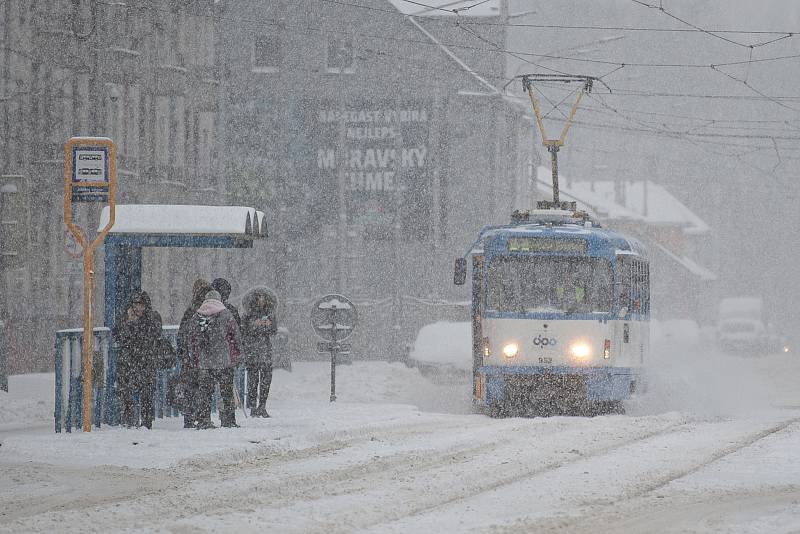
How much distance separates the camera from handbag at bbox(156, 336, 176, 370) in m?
15.7

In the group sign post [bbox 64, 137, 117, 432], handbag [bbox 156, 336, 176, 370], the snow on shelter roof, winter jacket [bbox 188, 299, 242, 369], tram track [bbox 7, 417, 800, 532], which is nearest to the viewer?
tram track [bbox 7, 417, 800, 532]

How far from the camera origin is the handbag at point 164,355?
15.7 meters

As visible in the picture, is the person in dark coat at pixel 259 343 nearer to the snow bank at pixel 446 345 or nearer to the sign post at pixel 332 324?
the sign post at pixel 332 324

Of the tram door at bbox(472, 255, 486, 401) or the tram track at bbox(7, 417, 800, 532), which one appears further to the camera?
the tram door at bbox(472, 255, 486, 401)

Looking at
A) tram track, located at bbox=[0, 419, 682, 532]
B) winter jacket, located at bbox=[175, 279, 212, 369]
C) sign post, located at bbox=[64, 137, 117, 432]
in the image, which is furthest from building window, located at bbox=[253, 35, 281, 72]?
sign post, located at bbox=[64, 137, 117, 432]

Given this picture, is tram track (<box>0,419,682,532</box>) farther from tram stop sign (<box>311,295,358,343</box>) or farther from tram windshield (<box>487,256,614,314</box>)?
tram stop sign (<box>311,295,358,343</box>)

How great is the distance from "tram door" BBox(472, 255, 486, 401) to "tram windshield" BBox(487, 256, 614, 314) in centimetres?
17

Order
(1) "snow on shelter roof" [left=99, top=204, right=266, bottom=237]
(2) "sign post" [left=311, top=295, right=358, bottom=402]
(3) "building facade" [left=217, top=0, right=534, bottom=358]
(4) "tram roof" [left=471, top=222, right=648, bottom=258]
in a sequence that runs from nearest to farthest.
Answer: (1) "snow on shelter roof" [left=99, top=204, right=266, bottom=237] < (4) "tram roof" [left=471, top=222, right=648, bottom=258] < (2) "sign post" [left=311, top=295, right=358, bottom=402] < (3) "building facade" [left=217, top=0, right=534, bottom=358]

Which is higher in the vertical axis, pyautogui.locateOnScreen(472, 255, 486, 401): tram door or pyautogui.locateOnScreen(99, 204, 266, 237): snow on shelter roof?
pyautogui.locateOnScreen(99, 204, 266, 237): snow on shelter roof

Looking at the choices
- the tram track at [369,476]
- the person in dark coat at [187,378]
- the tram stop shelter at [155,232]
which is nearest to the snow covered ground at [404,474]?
the tram track at [369,476]

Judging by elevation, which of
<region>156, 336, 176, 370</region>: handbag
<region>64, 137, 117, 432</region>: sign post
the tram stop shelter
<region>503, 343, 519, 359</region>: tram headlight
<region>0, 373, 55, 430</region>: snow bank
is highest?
<region>64, 137, 117, 432</region>: sign post

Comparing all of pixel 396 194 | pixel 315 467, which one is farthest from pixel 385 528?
pixel 396 194

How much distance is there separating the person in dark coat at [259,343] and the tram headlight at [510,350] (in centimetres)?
335

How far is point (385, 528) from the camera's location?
8961mm
